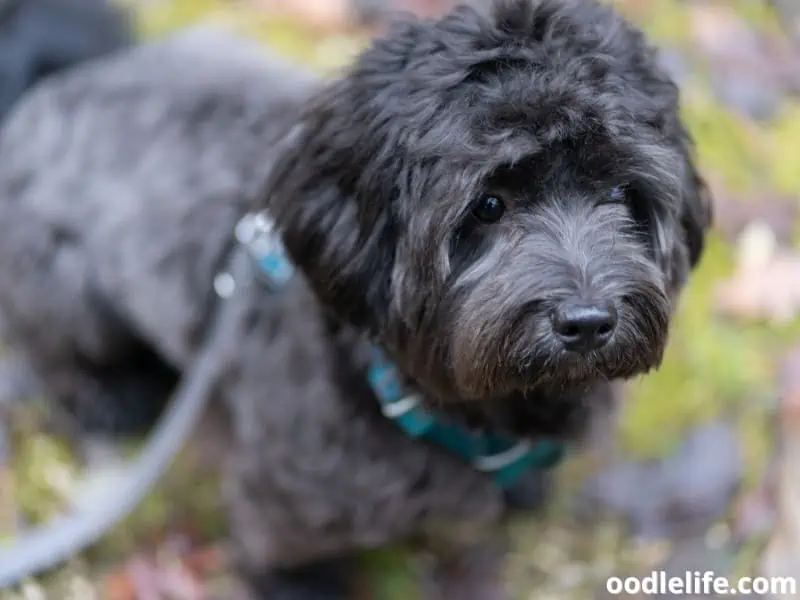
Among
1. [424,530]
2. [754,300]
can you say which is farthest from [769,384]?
[424,530]

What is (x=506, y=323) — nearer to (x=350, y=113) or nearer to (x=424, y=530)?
(x=350, y=113)

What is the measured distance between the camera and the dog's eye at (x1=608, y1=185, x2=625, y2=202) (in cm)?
209

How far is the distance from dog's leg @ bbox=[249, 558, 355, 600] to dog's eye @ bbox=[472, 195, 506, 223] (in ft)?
5.02

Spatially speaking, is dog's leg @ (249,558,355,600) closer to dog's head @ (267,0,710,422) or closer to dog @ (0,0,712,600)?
dog @ (0,0,712,600)

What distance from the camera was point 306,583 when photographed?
3113 mm

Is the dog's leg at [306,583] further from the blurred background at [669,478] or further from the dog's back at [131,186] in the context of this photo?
the dog's back at [131,186]

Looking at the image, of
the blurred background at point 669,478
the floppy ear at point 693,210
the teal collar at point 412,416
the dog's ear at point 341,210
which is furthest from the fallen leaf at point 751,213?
the dog's ear at point 341,210

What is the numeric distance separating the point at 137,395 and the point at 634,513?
6.23 feet

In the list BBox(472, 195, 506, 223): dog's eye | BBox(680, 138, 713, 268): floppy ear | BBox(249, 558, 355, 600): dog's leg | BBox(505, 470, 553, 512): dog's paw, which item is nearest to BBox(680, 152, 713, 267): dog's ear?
BBox(680, 138, 713, 268): floppy ear

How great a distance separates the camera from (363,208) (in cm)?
210

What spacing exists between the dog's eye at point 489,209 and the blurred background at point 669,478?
41.7 inches

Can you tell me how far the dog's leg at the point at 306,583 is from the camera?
3.10m

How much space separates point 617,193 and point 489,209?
0.30 metres

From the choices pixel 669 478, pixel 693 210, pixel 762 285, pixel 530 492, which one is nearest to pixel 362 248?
pixel 693 210
